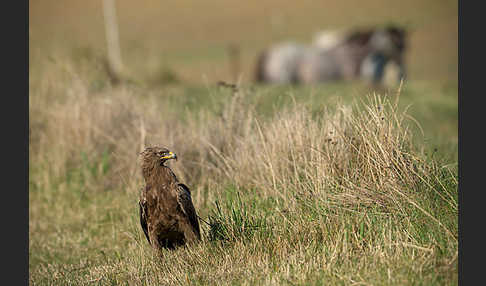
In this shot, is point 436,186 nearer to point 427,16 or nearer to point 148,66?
point 148,66

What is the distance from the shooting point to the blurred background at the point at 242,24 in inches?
981

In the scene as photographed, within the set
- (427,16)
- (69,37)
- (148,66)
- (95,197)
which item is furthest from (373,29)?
(427,16)

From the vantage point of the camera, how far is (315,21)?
42.9m

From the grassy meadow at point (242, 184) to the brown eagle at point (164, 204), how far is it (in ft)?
0.70

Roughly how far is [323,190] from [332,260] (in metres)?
0.83

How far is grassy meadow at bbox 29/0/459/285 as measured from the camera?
11.9 feet

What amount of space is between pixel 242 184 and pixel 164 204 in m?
1.34

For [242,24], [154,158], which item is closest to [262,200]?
[154,158]

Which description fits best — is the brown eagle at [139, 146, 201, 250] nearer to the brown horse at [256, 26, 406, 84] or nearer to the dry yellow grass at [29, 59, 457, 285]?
the dry yellow grass at [29, 59, 457, 285]

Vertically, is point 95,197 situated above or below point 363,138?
below

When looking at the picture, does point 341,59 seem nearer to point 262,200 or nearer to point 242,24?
point 262,200

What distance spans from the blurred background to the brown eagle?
10.7m

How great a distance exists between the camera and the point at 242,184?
534cm

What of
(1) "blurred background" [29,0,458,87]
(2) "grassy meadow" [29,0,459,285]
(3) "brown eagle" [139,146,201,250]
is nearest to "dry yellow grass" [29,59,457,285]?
(2) "grassy meadow" [29,0,459,285]
